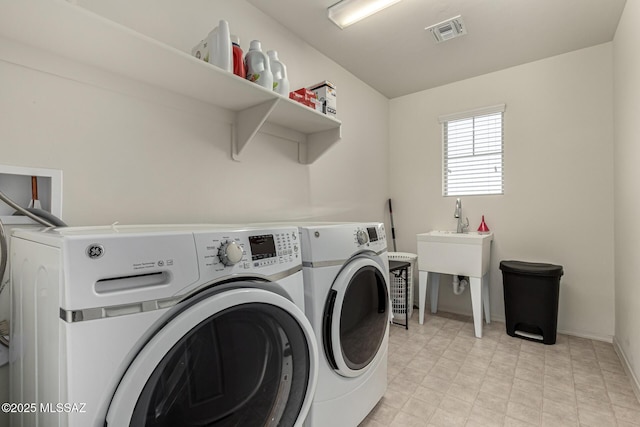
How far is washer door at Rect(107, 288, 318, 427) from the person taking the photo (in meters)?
0.64

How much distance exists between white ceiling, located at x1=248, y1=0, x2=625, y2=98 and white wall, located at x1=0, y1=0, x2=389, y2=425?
0.73 feet

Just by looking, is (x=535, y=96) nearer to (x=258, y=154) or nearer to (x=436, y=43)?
(x=436, y=43)

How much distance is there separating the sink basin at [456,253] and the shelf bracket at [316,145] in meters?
1.30

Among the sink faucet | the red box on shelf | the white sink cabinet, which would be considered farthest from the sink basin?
the red box on shelf

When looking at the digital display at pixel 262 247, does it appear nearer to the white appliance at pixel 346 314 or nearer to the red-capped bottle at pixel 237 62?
the white appliance at pixel 346 314

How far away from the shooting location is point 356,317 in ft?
4.35

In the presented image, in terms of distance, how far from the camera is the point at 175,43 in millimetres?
1484

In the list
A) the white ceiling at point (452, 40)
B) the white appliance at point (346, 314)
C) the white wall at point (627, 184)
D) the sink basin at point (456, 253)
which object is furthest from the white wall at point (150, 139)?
the white wall at point (627, 184)

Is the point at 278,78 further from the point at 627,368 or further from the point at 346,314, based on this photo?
the point at 627,368

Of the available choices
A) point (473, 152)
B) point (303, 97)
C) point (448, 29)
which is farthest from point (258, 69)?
point (473, 152)

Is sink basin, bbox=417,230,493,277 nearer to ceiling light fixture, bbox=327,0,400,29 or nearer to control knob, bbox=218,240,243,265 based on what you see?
ceiling light fixture, bbox=327,0,400,29

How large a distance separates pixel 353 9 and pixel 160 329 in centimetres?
204

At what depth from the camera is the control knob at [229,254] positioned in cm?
78

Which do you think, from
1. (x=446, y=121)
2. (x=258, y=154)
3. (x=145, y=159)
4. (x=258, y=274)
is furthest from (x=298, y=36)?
(x=258, y=274)
